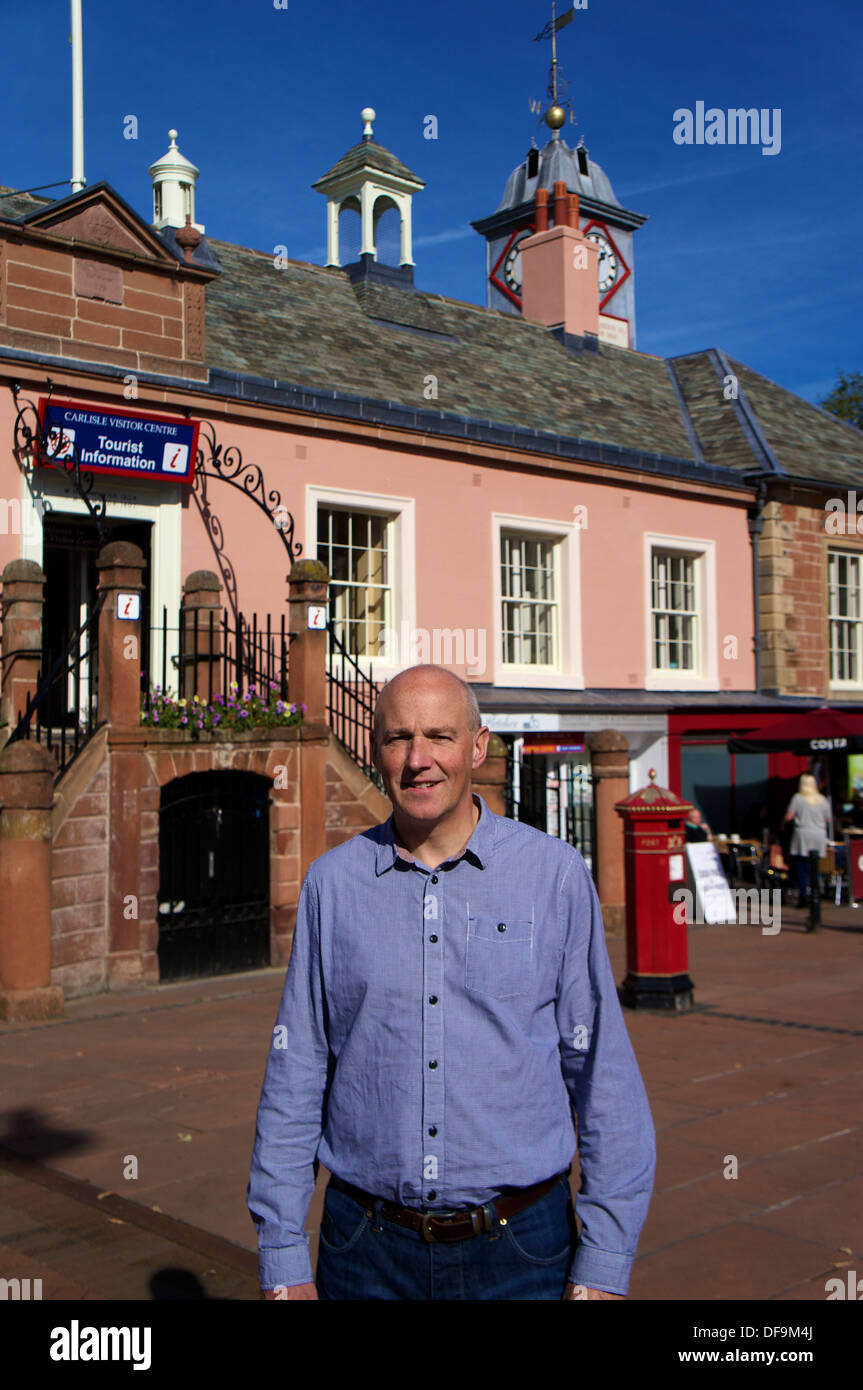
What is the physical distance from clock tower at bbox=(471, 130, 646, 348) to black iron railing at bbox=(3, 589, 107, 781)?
33492 millimetres

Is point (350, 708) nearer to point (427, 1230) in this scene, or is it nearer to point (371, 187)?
point (371, 187)

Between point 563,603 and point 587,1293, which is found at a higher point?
point 563,603

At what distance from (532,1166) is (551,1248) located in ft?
0.56

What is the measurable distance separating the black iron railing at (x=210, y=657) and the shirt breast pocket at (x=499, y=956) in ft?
30.2

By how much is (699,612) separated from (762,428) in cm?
350

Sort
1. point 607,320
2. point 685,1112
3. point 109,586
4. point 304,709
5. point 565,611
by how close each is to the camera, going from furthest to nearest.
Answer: point 607,320 < point 565,611 < point 304,709 < point 109,586 < point 685,1112

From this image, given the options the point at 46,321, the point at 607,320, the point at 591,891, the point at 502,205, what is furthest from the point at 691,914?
the point at 502,205

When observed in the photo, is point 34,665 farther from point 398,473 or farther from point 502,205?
point 502,205

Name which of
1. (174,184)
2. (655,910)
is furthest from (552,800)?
(174,184)

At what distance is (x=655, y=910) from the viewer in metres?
9.60

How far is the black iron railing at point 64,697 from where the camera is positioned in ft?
33.9

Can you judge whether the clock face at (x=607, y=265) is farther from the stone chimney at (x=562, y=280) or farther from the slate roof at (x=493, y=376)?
the stone chimney at (x=562, y=280)

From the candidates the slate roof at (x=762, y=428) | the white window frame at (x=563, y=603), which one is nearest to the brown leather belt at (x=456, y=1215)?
the white window frame at (x=563, y=603)

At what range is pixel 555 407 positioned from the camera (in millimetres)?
18234
